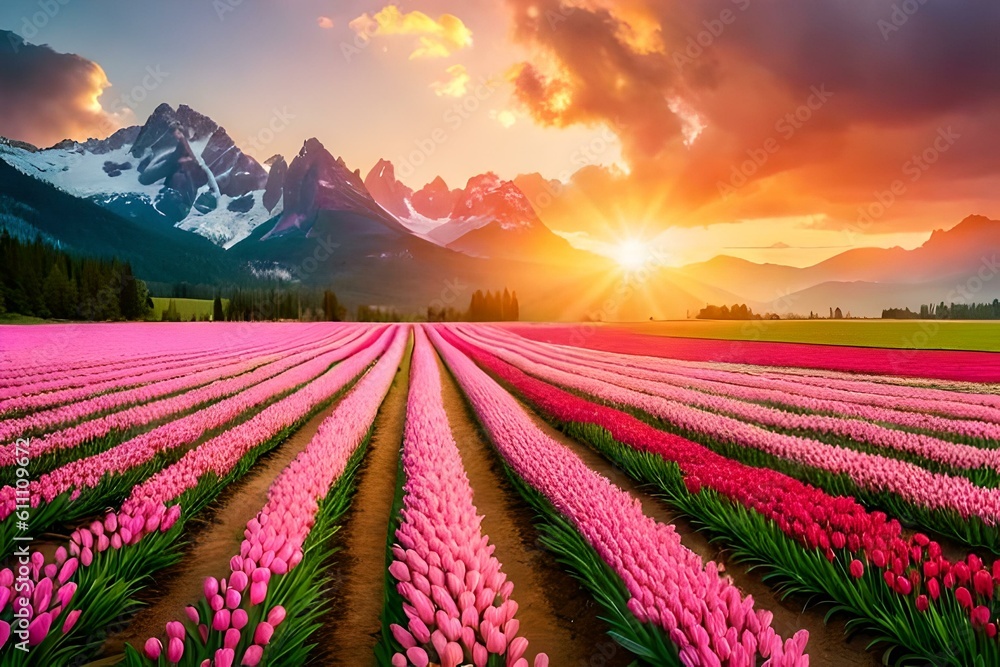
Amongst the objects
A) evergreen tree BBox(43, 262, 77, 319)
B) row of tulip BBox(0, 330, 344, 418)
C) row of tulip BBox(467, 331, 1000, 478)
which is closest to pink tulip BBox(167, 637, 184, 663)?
row of tulip BBox(0, 330, 344, 418)

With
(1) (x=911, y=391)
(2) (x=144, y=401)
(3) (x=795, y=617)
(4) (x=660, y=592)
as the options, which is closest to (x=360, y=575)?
(4) (x=660, y=592)

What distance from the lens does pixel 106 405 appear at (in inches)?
420

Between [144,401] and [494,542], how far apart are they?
12.0 m

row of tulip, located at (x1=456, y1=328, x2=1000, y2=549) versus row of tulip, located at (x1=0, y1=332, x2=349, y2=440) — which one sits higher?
row of tulip, located at (x1=456, y1=328, x2=1000, y2=549)

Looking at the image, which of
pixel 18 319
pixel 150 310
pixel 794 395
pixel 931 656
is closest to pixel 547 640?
pixel 931 656

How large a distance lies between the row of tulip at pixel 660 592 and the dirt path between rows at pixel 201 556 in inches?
154

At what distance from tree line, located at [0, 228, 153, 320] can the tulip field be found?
8016cm

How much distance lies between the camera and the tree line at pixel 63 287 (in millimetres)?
65000

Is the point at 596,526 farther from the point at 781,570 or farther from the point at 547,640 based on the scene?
the point at 781,570

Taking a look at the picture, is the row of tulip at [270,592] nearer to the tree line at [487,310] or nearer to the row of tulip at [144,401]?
the row of tulip at [144,401]

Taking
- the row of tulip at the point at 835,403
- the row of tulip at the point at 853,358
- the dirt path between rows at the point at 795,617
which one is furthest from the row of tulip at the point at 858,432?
the row of tulip at the point at 853,358

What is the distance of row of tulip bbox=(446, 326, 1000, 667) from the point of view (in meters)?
3.17

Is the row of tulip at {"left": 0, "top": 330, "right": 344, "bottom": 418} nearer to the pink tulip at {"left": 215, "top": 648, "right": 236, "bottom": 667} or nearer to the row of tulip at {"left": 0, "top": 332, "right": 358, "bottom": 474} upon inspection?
the row of tulip at {"left": 0, "top": 332, "right": 358, "bottom": 474}

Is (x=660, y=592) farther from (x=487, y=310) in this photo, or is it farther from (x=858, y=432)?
(x=487, y=310)
